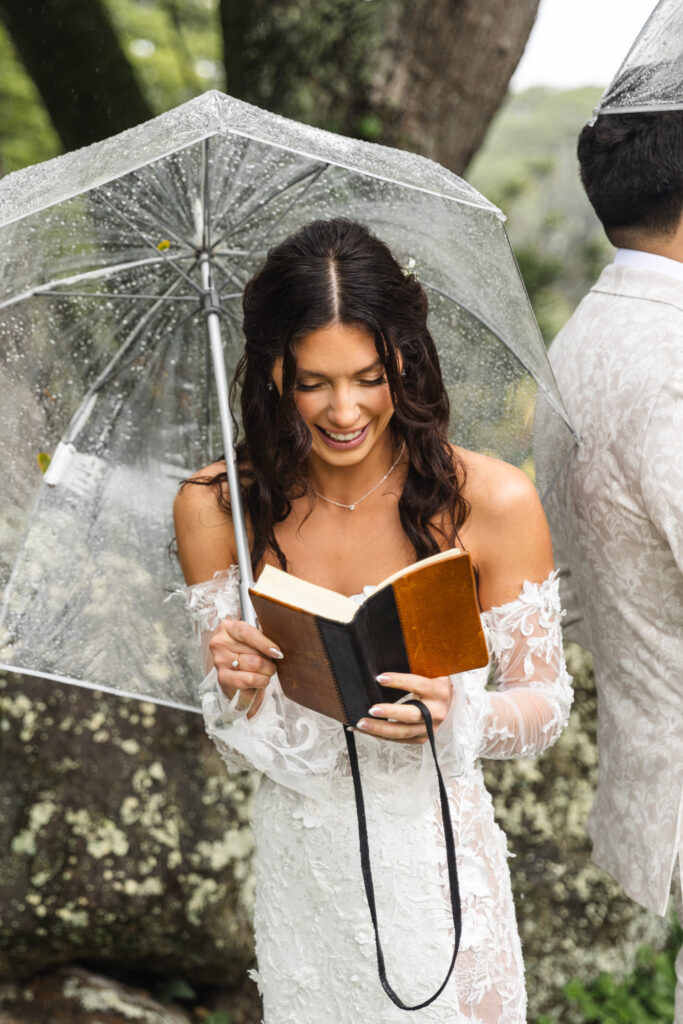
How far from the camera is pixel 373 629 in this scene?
5.80ft

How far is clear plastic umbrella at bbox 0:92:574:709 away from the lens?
2365 mm

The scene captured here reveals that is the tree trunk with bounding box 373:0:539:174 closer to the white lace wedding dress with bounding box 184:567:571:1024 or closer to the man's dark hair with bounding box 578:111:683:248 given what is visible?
the man's dark hair with bounding box 578:111:683:248

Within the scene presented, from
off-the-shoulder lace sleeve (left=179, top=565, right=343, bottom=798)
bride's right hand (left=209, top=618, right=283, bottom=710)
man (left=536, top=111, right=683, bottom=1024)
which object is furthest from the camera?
man (left=536, top=111, right=683, bottom=1024)

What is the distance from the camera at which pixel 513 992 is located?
2195mm

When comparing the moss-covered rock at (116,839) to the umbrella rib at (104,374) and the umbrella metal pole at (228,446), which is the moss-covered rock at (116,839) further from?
the umbrella metal pole at (228,446)

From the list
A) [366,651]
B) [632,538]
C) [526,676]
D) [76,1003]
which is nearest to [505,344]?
[632,538]

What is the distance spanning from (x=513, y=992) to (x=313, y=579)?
99 cm

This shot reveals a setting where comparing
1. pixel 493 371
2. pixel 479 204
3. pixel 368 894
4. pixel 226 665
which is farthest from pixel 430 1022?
pixel 479 204

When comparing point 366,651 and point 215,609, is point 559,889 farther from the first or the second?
point 366,651

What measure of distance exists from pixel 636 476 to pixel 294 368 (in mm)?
822

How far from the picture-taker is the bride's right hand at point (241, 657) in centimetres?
194

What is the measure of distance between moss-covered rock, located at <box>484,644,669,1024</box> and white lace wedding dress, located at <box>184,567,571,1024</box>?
1.81 meters

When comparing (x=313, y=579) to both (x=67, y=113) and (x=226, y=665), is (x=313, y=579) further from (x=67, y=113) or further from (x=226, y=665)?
(x=67, y=113)

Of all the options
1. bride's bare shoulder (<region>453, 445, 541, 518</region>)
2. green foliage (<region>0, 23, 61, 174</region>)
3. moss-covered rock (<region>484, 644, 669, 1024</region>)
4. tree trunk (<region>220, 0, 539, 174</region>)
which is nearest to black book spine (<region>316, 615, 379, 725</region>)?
bride's bare shoulder (<region>453, 445, 541, 518</region>)
